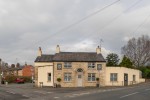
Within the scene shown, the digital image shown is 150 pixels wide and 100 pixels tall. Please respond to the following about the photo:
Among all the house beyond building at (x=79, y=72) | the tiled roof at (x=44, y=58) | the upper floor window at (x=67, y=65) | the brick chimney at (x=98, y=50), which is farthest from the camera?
the tiled roof at (x=44, y=58)

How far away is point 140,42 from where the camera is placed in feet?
374

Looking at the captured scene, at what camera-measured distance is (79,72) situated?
71.3 m

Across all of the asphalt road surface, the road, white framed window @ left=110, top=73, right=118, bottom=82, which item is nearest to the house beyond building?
white framed window @ left=110, top=73, right=118, bottom=82

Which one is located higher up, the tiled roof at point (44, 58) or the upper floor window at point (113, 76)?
the tiled roof at point (44, 58)

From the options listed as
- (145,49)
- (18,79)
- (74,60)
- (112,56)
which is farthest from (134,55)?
(74,60)

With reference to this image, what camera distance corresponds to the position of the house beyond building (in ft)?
232

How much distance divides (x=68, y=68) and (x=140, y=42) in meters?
48.1

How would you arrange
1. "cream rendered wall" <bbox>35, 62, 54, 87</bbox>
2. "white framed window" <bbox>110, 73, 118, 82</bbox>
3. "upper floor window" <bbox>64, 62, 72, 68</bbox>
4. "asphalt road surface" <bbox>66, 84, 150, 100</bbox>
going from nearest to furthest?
"asphalt road surface" <bbox>66, 84, 150, 100</bbox> → "upper floor window" <bbox>64, 62, 72, 68</bbox> → "cream rendered wall" <bbox>35, 62, 54, 87</bbox> → "white framed window" <bbox>110, 73, 118, 82</bbox>

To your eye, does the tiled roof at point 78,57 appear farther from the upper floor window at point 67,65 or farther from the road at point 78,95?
the road at point 78,95

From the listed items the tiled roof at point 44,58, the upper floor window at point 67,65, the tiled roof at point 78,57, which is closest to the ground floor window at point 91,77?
the tiled roof at point 78,57

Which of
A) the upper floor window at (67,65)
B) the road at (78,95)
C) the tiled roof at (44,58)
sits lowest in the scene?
the road at (78,95)

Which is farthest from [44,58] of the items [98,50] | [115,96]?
[115,96]

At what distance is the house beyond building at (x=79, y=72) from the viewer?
232ft

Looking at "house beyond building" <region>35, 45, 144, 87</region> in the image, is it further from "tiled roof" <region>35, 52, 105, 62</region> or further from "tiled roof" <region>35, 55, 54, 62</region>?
"tiled roof" <region>35, 55, 54, 62</region>
